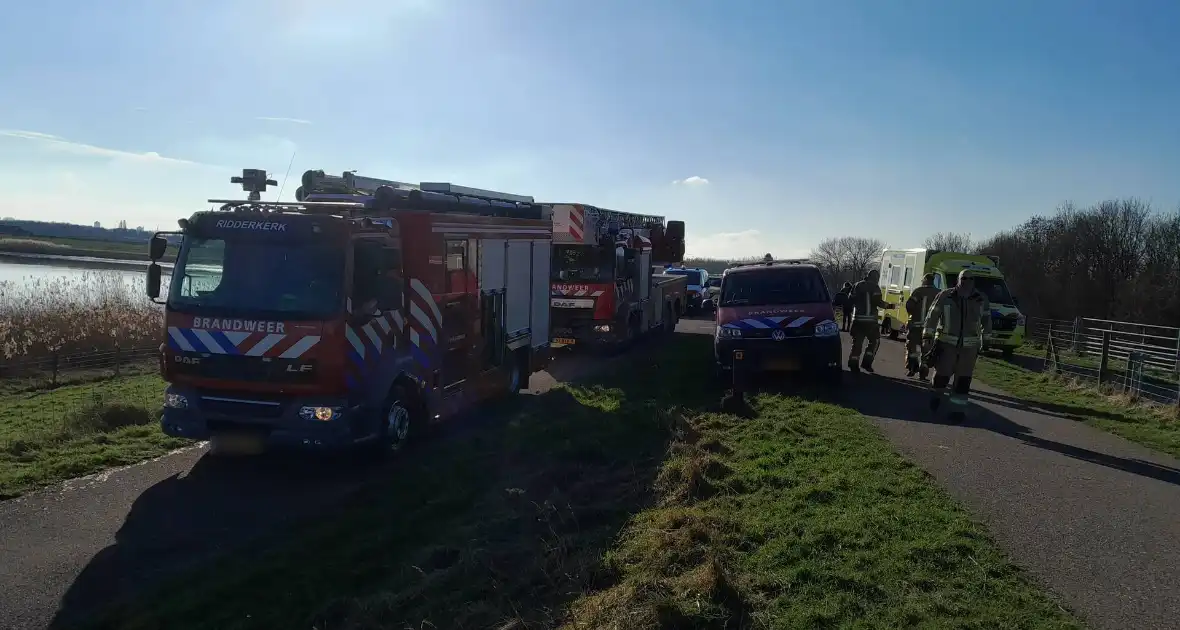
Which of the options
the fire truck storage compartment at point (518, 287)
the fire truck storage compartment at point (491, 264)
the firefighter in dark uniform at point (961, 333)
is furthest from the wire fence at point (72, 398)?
the firefighter in dark uniform at point (961, 333)

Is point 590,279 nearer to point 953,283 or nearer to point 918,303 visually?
point 918,303

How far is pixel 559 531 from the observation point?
6.24m

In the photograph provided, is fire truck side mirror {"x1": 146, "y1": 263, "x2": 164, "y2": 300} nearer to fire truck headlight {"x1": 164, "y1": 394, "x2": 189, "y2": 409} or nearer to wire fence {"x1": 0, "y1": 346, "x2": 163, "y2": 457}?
fire truck headlight {"x1": 164, "y1": 394, "x2": 189, "y2": 409}

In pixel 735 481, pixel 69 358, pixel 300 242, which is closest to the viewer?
pixel 735 481

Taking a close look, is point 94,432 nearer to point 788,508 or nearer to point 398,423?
point 398,423

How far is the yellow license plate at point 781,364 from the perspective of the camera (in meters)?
12.6

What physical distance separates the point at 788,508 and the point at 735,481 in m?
0.98

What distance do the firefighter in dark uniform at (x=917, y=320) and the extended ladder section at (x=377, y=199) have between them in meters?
6.56

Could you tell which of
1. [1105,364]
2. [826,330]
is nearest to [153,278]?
[826,330]

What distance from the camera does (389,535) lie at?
643 centimetres

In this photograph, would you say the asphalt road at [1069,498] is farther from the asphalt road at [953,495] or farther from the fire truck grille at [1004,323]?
the fire truck grille at [1004,323]

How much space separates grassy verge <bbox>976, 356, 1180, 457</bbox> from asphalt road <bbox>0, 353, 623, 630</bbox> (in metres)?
9.03

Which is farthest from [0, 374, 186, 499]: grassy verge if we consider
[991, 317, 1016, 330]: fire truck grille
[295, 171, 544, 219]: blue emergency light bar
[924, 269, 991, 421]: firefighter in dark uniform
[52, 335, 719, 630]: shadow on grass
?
[991, 317, 1016, 330]: fire truck grille

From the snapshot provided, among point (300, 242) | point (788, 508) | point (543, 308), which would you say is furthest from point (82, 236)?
Result: point (788, 508)
